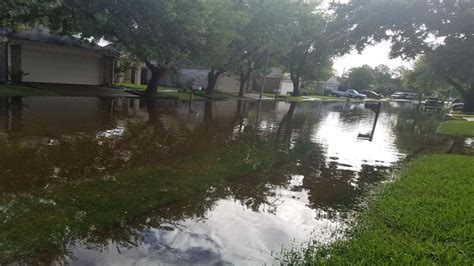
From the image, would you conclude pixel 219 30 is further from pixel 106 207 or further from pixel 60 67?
pixel 106 207

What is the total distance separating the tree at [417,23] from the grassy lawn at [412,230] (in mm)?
16182

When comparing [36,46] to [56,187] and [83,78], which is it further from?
[56,187]

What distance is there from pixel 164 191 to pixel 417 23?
71.1 feet

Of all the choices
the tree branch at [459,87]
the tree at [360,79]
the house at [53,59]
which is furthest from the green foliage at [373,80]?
the house at [53,59]

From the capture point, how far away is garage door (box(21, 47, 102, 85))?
2386 centimetres

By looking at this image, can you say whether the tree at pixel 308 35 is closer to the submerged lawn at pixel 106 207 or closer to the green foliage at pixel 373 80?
the submerged lawn at pixel 106 207

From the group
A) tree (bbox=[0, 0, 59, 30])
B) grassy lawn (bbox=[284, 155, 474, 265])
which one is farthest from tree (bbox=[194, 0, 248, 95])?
grassy lawn (bbox=[284, 155, 474, 265])

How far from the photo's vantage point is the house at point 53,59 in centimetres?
2216

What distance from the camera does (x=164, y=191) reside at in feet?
19.5

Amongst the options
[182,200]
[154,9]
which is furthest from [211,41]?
[182,200]

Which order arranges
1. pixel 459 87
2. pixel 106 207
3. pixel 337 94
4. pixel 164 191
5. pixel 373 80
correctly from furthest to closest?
pixel 373 80 < pixel 337 94 < pixel 459 87 < pixel 164 191 < pixel 106 207

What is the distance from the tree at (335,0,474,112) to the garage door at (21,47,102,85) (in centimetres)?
1830

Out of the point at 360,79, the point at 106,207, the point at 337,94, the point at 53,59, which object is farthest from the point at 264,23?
the point at 360,79

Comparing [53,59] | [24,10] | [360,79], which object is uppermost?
[360,79]
